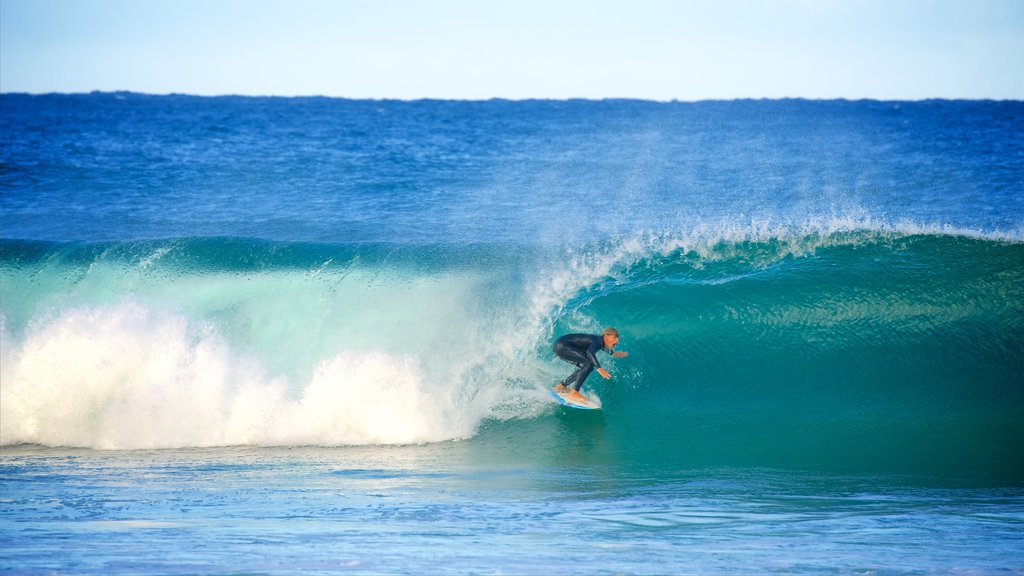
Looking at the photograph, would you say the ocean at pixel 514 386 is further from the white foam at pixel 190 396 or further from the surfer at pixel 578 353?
the surfer at pixel 578 353

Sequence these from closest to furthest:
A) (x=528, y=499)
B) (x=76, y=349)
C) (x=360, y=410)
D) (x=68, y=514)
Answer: (x=68, y=514)
(x=528, y=499)
(x=360, y=410)
(x=76, y=349)

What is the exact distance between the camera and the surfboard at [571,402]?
912cm

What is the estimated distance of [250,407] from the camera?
9.06 meters

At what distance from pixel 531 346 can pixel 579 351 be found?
0.98m

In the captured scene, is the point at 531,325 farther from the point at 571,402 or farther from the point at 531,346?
the point at 571,402

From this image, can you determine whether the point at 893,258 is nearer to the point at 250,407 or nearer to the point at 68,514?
the point at 250,407

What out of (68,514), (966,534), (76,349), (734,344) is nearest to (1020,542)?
(966,534)

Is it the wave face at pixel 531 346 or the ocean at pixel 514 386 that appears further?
the wave face at pixel 531 346

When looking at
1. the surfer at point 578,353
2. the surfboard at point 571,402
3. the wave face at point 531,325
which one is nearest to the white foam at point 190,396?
the wave face at point 531,325

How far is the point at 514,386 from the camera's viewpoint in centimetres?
958

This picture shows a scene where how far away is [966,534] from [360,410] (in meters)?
5.50

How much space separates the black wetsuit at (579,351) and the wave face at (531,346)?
0.60 metres

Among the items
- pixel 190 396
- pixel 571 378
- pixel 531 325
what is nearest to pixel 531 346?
pixel 531 325

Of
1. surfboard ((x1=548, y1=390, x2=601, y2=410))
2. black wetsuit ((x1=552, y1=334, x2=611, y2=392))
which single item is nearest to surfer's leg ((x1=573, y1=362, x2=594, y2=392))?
black wetsuit ((x1=552, y1=334, x2=611, y2=392))
